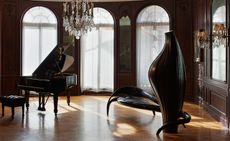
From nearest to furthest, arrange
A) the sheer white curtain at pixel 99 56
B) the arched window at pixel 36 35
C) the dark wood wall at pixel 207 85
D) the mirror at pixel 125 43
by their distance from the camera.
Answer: the dark wood wall at pixel 207 85, the arched window at pixel 36 35, the mirror at pixel 125 43, the sheer white curtain at pixel 99 56

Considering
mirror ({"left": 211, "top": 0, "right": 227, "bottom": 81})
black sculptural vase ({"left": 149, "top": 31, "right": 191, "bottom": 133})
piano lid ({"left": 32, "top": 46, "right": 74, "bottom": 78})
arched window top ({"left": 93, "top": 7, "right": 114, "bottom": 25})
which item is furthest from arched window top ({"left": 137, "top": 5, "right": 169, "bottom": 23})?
black sculptural vase ({"left": 149, "top": 31, "right": 191, "bottom": 133})

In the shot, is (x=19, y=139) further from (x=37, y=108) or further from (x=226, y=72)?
(x=226, y=72)

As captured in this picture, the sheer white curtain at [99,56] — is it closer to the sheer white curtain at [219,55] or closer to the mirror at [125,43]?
the mirror at [125,43]

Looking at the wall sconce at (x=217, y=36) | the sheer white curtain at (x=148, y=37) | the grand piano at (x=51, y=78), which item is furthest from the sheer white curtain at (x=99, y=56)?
the wall sconce at (x=217, y=36)

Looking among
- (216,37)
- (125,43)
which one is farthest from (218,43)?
(125,43)

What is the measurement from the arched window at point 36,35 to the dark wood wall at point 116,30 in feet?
0.72

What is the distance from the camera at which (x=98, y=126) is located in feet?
19.4

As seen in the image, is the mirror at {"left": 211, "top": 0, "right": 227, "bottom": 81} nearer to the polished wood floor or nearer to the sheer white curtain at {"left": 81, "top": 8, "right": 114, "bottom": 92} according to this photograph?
the polished wood floor

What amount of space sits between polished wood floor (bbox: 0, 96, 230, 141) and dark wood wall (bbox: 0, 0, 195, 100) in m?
2.31

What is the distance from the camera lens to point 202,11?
8188 mm

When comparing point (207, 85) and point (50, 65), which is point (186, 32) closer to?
point (207, 85)

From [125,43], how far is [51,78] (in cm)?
389

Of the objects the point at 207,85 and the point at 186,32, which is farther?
the point at 186,32

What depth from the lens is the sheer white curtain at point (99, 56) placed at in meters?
10.7
